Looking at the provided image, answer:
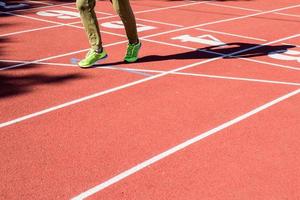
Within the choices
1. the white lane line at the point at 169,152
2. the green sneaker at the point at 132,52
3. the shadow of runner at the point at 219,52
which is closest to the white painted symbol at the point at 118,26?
the shadow of runner at the point at 219,52

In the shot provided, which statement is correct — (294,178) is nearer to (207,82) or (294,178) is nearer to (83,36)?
(207,82)

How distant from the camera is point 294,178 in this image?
11.6 ft

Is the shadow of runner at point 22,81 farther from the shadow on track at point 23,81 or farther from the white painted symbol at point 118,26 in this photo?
the white painted symbol at point 118,26

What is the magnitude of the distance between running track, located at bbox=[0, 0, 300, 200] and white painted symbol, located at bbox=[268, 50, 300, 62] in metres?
0.02

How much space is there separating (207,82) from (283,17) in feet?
17.9

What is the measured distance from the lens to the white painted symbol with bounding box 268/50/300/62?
6.86m

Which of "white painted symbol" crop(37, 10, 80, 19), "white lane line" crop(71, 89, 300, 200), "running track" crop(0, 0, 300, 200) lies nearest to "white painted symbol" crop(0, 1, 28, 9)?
"white painted symbol" crop(37, 10, 80, 19)

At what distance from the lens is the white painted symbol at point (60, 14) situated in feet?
31.9

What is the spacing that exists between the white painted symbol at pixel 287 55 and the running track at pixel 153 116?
2cm

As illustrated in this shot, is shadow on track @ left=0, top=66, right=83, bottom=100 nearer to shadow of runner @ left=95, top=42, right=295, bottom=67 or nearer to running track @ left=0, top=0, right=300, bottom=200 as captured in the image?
running track @ left=0, top=0, right=300, bottom=200

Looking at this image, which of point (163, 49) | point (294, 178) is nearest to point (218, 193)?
point (294, 178)

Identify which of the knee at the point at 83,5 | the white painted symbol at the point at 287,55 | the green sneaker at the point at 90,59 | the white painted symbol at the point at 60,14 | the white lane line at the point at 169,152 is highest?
the knee at the point at 83,5

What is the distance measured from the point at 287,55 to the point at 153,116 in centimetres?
334

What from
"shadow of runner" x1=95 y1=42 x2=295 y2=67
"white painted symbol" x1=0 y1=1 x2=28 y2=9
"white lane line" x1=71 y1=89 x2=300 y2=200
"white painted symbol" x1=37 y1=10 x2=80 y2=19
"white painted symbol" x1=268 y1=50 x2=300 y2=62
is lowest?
"white lane line" x1=71 y1=89 x2=300 y2=200
